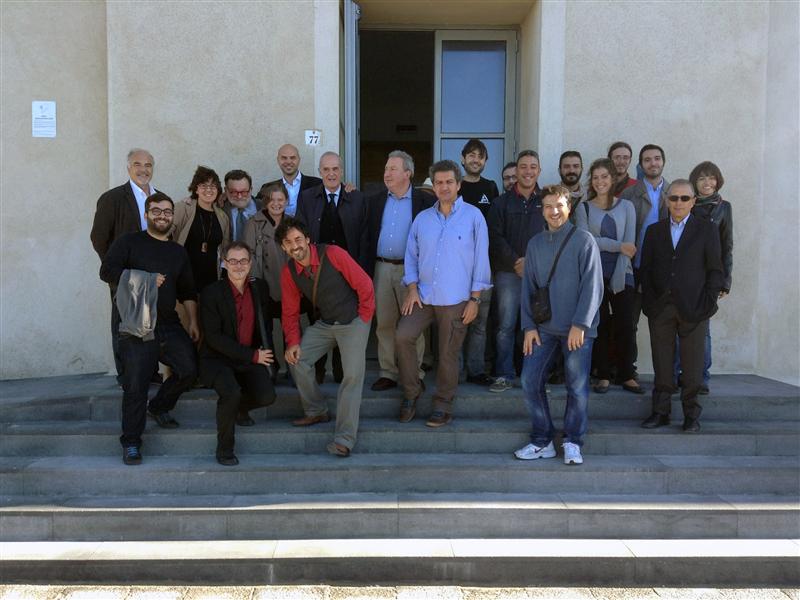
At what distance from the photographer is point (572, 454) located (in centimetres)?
449

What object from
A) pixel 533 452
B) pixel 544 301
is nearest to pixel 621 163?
pixel 544 301

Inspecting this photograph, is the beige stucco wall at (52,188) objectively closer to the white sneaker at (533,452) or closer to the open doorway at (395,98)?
the open doorway at (395,98)

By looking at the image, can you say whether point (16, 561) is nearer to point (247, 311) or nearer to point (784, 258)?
point (247, 311)

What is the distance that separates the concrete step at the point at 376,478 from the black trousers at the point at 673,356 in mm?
559

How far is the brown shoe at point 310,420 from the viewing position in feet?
16.0

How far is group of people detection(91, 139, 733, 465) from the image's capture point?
450cm

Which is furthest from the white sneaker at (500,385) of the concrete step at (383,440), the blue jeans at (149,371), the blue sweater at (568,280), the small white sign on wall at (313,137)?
the small white sign on wall at (313,137)

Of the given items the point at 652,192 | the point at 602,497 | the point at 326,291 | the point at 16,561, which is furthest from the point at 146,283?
the point at 652,192

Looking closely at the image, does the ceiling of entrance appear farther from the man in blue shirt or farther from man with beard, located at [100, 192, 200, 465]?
man with beard, located at [100, 192, 200, 465]

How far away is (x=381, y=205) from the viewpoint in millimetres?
5316

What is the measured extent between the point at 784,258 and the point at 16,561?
6.68 meters

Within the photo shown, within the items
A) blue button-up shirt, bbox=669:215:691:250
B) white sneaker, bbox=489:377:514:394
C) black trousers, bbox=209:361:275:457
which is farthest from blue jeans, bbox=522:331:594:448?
black trousers, bbox=209:361:275:457

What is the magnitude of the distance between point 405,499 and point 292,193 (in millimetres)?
2767

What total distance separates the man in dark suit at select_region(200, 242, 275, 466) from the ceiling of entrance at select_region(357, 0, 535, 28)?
3537 millimetres
